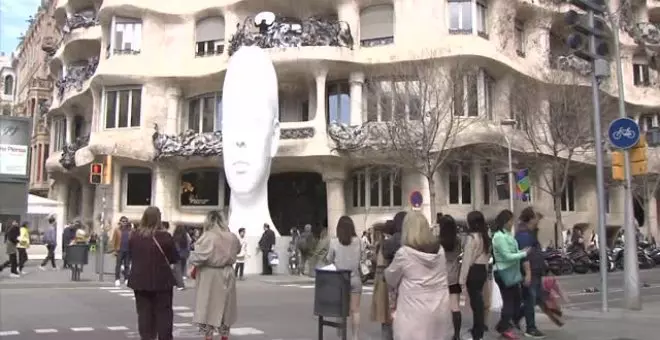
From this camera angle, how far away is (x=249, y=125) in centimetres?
2316

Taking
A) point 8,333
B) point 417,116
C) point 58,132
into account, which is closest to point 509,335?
point 8,333

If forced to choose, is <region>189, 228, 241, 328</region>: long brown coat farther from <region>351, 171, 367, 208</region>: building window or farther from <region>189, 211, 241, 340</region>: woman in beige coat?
<region>351, 171, 367, 208</region>: building window

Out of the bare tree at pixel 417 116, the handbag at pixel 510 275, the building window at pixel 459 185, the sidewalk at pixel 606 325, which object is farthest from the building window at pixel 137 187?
the handbag at pixel 510 275

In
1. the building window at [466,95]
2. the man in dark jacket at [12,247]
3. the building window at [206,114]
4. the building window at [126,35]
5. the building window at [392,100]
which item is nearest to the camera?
the man in dark jacket at [12,247]

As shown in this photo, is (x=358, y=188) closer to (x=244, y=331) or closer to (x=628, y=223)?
(x=628, y=223)

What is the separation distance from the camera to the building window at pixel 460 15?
1160 inches

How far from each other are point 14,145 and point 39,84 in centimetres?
3518

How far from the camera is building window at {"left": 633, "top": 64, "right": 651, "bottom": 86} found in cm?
3778

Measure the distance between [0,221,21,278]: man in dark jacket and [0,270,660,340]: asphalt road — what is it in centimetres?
313

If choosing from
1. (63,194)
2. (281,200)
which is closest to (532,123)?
(281,200)

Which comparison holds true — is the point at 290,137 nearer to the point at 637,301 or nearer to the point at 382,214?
the point at 382,214

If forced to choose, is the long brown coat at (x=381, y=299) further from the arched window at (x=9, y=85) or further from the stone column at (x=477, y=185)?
the arched window at (x=9, y=85)

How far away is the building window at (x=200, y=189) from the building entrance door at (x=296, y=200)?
8.91 ft

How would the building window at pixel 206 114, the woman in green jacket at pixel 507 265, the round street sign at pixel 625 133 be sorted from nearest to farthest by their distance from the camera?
the woman in green jacket at pixel 507 265
the round street sign at pixel 625 133
the building window at pixel 206 114
